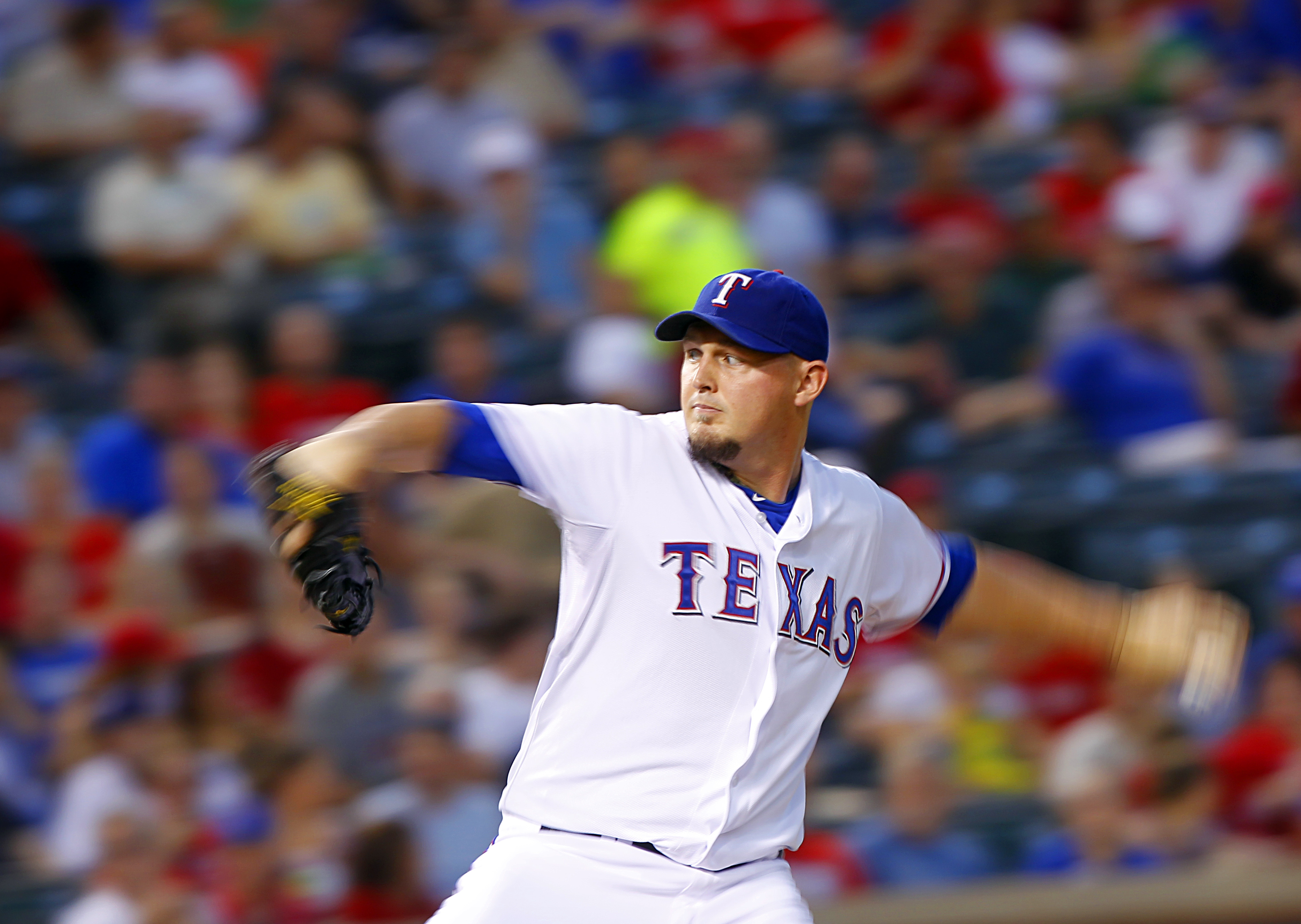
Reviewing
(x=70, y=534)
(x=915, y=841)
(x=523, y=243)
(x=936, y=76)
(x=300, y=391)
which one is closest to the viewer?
(x=915, y=841)

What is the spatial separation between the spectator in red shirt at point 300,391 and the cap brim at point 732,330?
3533mm

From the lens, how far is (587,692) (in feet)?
9.93

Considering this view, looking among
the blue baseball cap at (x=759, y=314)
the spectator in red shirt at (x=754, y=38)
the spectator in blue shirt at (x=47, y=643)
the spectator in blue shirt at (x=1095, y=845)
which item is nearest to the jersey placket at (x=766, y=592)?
the blue baseball cap at (x=759, y=314)

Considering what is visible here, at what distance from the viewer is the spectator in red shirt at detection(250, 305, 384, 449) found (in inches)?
257

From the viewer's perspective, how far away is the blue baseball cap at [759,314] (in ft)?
10.1

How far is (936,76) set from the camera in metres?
8.98

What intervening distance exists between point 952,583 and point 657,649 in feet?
2.48

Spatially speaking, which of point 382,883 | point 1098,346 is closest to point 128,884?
point 382,883

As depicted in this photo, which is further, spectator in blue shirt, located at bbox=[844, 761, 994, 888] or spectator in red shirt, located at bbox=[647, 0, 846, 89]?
spectator in red shirt, located at bbox=[647, 0, 846, 89]

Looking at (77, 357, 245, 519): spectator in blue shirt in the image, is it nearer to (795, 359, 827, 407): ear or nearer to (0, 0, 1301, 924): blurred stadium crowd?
(0, 0, 1301, 924): blurred stadium crowd

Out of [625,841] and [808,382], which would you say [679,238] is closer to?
[808,382]

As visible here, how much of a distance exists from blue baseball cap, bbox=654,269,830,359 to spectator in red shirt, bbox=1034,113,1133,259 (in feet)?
17.6

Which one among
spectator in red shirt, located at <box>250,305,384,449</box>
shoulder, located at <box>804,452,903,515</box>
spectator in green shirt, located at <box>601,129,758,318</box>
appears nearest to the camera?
shoulder, located at <box>804,452,903,515</box>

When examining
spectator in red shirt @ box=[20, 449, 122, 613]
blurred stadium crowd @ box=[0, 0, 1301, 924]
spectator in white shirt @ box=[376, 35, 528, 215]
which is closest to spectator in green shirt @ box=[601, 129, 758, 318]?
blurred stadium crowd @ box=[0, 0, 1301, 924]
